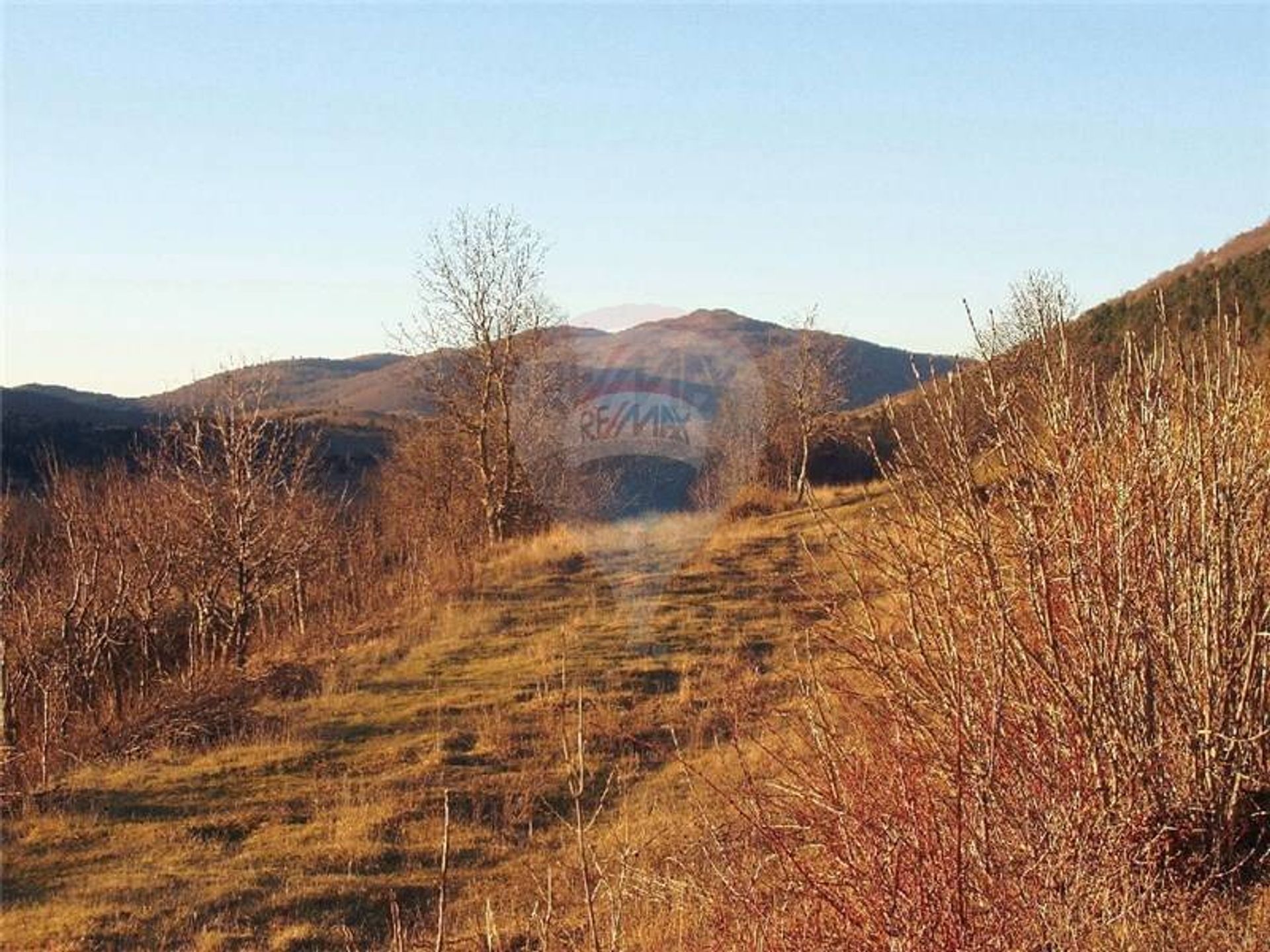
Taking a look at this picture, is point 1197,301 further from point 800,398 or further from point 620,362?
point 620,362

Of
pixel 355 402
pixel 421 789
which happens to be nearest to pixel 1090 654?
pixel 421 789

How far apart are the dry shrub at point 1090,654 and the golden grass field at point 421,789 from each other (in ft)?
2.32

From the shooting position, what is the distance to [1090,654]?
446 cm

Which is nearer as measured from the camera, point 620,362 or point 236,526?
point 236,526

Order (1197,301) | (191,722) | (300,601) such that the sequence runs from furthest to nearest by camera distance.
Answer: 1. (1197,301)
2. (300,601)
3. (191,722)

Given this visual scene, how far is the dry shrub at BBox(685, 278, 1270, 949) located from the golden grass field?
0.71 meters

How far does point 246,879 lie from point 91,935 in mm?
1120

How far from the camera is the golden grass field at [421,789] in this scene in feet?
23.9

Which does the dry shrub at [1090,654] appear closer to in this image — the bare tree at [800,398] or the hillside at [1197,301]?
the bare tree at [800,398]

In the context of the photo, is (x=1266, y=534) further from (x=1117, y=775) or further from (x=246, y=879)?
(x=246, y=879)

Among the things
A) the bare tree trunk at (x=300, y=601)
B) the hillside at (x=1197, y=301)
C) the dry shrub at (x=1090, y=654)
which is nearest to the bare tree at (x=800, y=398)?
the hillside at (x=1197, y=301)

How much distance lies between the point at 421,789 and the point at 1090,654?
692 centimetres

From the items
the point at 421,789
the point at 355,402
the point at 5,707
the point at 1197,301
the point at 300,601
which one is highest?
the point at 355,402

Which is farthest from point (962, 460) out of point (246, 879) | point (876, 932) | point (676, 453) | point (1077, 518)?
point (676, 453)
